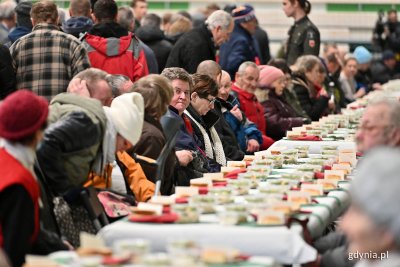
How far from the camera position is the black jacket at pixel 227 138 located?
9070mm

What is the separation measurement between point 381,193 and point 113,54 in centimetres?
596

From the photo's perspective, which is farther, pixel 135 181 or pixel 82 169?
pixel 135 181

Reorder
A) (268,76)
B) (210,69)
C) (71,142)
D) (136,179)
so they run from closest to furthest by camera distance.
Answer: (71,142) → (136,179) → (210,69) → (268,76)

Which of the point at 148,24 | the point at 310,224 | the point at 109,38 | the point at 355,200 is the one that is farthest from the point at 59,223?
the point at 148,24

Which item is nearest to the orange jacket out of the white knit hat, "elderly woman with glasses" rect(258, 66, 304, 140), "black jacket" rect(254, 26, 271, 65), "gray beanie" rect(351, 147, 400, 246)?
the white knit hat

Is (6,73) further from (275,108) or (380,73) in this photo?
(380,73)

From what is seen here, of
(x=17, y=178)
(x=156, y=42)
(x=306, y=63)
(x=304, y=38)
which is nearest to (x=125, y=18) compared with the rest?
(x=156, y=42)

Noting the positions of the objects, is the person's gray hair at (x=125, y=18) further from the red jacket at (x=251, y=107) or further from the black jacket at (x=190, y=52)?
the red jacket at (x=251, y=107)

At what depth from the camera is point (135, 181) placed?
21.2ft

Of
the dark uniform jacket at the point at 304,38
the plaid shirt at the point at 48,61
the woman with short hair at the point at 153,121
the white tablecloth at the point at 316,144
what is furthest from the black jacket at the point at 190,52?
the woman with short hair at the point at 153,121

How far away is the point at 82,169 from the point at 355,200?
2.26 m

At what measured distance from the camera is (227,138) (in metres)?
9.20

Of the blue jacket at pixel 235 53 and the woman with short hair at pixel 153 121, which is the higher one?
the woman with short hair at pixel 153 121

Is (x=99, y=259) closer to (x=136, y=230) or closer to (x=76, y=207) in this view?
(x=136, y=230)
